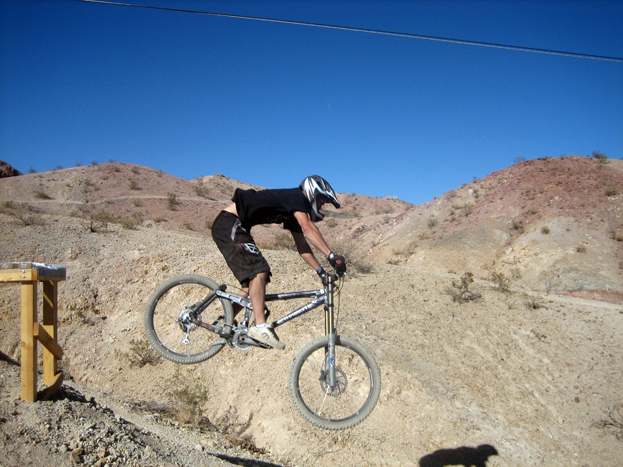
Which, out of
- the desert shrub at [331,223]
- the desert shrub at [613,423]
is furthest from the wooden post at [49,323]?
the desert shrub at [331,223]

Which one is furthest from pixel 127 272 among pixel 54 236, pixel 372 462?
pixel 372 462

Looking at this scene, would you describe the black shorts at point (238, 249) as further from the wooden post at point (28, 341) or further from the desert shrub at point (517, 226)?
the desert shrub at point (517, 226)

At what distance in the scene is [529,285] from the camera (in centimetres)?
1989

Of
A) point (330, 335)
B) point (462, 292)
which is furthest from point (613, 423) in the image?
point (330, 335)

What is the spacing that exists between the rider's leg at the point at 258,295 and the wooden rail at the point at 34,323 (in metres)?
2.37

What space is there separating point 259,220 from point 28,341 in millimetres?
2951

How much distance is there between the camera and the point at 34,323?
15.0ft

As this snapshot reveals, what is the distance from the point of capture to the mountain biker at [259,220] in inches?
165

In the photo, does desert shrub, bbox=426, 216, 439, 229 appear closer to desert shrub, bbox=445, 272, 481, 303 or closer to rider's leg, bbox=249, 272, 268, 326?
desert shrub, bbox=445, 272, 481, 303

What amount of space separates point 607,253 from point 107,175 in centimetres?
4184

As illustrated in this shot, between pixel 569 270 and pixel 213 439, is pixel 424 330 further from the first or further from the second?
pixel 569 270

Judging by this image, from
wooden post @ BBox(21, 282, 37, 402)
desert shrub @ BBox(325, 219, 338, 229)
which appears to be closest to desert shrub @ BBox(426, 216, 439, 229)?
desert shrub @ BBox(325, 219, 338, 229)

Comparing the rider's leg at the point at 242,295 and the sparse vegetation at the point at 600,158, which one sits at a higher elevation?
the sparse vegetation at the point at 600,158

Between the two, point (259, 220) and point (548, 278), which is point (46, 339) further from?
point (548, 278)
